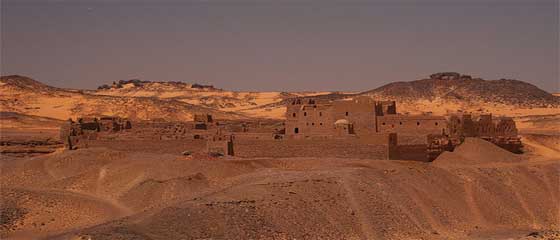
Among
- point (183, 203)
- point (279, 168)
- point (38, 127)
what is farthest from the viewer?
point (38, 127)

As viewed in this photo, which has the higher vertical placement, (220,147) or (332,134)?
(332,134)

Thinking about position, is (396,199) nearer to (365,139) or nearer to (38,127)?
(365,139)

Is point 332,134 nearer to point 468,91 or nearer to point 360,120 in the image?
point 360,120

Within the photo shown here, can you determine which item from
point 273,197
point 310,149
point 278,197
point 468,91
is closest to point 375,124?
point 310,149

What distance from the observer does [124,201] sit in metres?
29.3

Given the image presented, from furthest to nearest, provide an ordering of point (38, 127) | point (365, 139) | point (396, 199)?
point (38, 127) < point (365, 139) < point (396, 199)

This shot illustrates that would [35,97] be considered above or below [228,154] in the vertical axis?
above

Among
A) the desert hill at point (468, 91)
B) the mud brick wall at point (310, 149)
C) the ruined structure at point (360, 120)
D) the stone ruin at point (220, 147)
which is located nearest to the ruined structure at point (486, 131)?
the ruined structure at point (360, 120)

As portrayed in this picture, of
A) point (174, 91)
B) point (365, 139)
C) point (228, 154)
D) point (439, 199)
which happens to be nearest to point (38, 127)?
point (228, 154)

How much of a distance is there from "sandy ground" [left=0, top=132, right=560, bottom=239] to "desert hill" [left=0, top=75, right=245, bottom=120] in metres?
46.4

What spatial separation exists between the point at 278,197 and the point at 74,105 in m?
70.5

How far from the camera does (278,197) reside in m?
23.6

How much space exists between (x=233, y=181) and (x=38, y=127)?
5004cm

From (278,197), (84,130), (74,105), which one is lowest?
(278,197)
